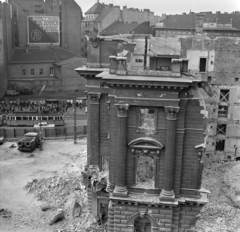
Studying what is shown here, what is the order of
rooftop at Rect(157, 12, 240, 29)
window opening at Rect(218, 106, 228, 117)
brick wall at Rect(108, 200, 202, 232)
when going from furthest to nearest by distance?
rooftop at Rect(157, 12, 240, 29), window opening at Rect(218, 106, 228, 117), brick wall at Rect(108, 200, 202, 232)

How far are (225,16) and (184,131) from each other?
69689 millimetres

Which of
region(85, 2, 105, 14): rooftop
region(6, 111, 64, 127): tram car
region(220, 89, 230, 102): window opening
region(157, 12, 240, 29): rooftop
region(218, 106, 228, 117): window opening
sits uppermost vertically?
region(85, 2, 105, 14): rooftop

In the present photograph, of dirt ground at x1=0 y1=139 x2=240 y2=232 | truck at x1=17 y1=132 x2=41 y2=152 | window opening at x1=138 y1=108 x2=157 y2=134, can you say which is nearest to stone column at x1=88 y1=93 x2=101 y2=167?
dirt ground at x1=0 y1=139 x2=240 y2=232

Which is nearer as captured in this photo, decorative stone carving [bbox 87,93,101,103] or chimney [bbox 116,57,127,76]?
chimney [bbox 116,57,127,76]

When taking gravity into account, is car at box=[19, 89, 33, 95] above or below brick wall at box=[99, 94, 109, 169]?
below

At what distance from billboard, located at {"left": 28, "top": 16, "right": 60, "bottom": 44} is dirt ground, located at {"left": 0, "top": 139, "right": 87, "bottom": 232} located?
4709 centimetres

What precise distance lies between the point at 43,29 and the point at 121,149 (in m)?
76.8

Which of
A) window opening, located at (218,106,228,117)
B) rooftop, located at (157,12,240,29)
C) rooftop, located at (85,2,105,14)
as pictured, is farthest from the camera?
rooftop, located at (85,2,105,14)

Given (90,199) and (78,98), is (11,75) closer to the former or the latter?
(78,98)

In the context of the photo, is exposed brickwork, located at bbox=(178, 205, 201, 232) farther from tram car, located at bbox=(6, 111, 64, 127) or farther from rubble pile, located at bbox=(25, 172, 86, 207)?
tram car, located at bbox=(6, 111, 64, 127)

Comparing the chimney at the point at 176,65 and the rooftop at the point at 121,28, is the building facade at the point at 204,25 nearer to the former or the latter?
the rooftop at the point at 121,28

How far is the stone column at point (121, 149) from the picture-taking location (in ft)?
73.8

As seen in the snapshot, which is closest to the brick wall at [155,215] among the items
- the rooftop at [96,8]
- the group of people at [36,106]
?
the group of people at [36,106]

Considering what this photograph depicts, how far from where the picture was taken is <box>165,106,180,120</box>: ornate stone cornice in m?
21.9
